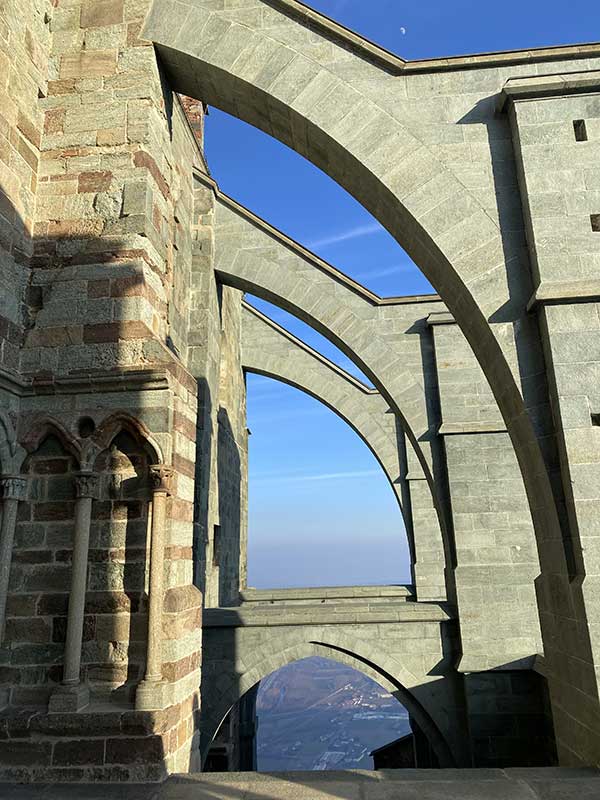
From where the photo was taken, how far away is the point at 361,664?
9867 mm

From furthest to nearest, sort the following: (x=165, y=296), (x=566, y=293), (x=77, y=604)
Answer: (x=165, y=296), (x=566, y=293), (x=77, y=604)

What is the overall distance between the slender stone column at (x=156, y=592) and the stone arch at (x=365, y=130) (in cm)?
268

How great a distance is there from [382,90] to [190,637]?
465 cm

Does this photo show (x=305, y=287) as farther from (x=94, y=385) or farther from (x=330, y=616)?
(x=94, y=385)

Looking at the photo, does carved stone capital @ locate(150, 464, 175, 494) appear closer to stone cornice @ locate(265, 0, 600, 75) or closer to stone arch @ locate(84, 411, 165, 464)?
stone arch @ locate(84, 411, 165, 464)

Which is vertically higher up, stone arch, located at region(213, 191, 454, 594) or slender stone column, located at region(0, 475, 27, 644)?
stone arch, located at region(213, 191, 454, 594)

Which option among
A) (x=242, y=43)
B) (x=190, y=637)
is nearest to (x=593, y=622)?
(x=190, y=637)

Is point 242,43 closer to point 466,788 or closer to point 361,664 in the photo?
point 466,788

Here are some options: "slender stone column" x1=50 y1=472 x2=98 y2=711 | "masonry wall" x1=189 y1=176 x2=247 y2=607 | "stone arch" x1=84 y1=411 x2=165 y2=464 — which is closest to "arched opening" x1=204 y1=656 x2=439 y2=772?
"masonry wall" x1=189 y1=176 x2=247 y2=607

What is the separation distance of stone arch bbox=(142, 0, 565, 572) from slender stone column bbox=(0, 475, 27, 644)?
362cm

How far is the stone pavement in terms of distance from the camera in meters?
3.12

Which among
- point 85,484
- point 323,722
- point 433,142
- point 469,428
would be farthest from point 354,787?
point 323,722

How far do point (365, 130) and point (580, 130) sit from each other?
1727 mm

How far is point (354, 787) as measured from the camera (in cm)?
323
